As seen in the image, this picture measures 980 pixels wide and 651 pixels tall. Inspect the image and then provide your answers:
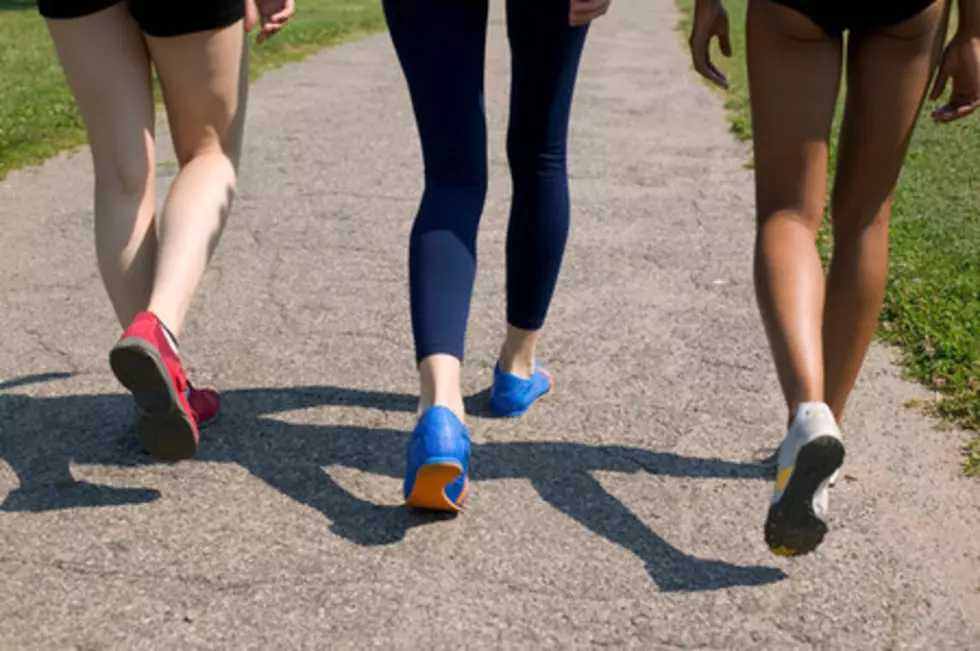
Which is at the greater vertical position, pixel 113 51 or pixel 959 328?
pixel 113 51

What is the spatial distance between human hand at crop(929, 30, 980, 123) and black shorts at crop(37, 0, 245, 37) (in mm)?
1572

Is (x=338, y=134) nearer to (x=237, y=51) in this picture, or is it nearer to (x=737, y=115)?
(x=737, y=115)

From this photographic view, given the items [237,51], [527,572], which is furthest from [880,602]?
[237,51]

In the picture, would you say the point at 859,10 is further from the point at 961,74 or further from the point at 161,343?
the point at 161,343

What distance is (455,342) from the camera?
2771mm

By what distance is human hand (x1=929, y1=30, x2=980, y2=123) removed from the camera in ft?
8.46

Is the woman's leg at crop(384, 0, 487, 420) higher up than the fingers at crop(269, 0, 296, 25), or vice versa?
the fingers at crop(269, 0, 296, 25)

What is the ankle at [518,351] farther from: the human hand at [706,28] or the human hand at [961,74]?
the human hand at [961,74]

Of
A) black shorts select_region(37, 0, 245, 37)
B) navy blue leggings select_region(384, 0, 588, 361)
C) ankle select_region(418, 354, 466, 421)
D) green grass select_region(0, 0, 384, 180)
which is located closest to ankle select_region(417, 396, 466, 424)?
ankle select_region(418, 354, 466, 421)

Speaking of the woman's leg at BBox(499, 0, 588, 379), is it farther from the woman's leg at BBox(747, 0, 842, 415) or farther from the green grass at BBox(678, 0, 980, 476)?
the green grass at BBox(678, 0, 980, 476)

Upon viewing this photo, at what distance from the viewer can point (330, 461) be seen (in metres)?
3.01

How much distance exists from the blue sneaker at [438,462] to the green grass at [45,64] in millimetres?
4130

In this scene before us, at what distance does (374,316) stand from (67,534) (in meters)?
1.63

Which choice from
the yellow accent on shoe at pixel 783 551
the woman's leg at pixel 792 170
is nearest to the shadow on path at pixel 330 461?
Result: the yellow accent on shoe at pixel 783 551
